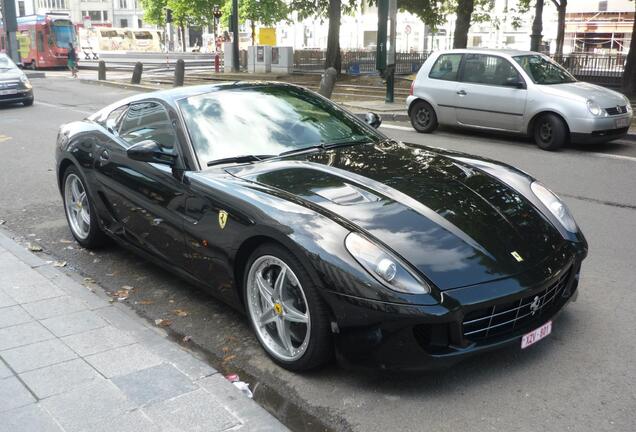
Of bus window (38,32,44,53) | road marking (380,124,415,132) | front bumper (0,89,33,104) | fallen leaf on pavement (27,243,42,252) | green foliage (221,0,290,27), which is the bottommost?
fallen leaf on pavement (27,243,42,252)

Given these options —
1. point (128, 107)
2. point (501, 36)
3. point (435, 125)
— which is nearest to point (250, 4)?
point (501, 36)

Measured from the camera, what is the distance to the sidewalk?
298cm

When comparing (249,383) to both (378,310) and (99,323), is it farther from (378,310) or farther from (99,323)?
(99,323)

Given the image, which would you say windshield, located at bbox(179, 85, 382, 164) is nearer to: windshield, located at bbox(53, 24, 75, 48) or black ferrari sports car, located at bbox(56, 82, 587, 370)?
black ferrari sports car, located at bbox(56, 82, 587, 370)

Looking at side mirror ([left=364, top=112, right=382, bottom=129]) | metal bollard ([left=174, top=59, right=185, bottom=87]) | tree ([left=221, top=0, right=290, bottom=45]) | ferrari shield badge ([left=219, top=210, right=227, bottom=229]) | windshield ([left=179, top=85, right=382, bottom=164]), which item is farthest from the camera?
tree ([left=221, top=0, right=290, bottom=45])

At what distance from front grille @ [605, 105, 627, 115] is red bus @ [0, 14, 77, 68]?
3925 cm

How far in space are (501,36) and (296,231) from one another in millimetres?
71318

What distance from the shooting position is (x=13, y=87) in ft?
62.0

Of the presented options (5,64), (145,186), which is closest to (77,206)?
(145,186)

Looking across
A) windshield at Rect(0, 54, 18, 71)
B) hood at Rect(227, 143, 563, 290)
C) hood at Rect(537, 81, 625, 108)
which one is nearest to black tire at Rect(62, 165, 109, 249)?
hood at Rect(227, 143, 563, 290)

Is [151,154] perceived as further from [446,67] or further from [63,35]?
[63,35]

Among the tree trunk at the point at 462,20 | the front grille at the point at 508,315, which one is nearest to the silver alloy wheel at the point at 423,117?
the front grille at the point at 508,315

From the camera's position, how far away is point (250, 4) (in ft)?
200

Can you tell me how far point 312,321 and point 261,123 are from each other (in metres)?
1.76
